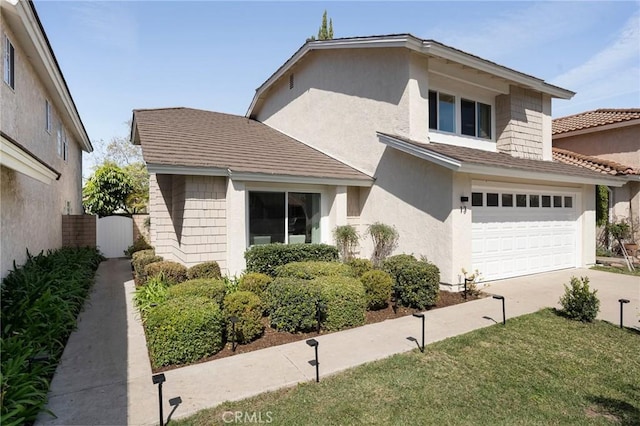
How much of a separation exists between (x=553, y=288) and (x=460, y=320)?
4.35 m

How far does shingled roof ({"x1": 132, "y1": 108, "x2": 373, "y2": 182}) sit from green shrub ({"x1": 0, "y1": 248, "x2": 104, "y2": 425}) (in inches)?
131

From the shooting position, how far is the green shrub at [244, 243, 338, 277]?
8.79 metres

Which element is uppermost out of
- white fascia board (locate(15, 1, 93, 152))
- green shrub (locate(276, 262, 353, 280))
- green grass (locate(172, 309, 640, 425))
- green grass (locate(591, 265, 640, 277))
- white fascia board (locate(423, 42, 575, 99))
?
white fascia board (locate(423, 42, 575, 99))

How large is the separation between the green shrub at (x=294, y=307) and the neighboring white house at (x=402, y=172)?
2951mm

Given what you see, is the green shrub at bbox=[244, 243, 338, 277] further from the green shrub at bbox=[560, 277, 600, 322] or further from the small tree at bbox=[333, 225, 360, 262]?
the green shrub at bbox=[560, 277, 600, 322]

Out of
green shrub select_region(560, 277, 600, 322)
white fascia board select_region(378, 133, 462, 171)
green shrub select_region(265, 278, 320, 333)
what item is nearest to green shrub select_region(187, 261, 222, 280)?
green shrub select_region(265, 278, 320, 333)

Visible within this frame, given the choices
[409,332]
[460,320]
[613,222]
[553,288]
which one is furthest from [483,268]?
[613,222]

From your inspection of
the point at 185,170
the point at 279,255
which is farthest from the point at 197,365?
the point at 185,170

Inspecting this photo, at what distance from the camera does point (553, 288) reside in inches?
360

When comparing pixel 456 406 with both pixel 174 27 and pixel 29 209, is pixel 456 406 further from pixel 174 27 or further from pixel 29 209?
pixel 174 27

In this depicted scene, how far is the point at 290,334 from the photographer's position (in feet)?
19.9

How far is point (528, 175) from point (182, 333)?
9.45 m

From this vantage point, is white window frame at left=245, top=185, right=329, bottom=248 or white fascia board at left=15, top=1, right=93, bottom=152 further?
white window frame at left=245, top=185, right=329, bottom=248

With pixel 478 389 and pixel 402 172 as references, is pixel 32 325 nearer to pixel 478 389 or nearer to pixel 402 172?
pixel 478 389
